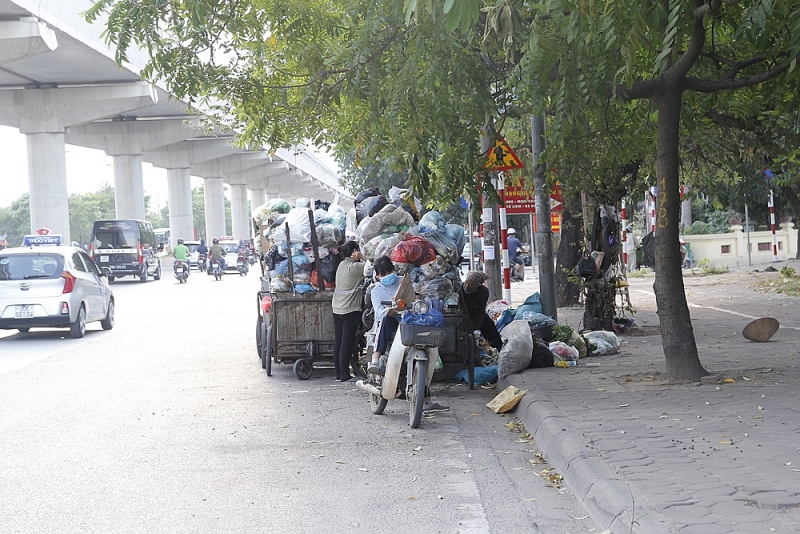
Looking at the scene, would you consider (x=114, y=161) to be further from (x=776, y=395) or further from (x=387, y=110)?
(x=776, y=395)

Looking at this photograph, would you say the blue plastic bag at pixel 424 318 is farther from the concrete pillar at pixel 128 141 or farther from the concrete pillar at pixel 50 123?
the concrete pillar at pixel 128 141

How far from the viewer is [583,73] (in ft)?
28.4

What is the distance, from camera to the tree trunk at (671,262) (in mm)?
9094

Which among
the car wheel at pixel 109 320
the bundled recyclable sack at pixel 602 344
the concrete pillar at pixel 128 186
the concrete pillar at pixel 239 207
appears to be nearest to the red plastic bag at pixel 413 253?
the bundled recyclable sack at pixel 602 344

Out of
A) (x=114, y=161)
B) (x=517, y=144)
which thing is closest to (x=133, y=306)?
(x=517, y=144)

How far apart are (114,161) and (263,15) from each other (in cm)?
4436

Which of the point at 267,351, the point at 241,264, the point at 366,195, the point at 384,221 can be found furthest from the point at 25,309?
the point at 241,264

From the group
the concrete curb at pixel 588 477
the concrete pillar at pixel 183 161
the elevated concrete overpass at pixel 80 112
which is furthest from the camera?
the concrete pillar at pixel 183 161

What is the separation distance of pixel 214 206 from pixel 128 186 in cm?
2522

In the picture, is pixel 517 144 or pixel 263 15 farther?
pixel 517 144

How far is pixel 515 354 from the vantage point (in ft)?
34.3

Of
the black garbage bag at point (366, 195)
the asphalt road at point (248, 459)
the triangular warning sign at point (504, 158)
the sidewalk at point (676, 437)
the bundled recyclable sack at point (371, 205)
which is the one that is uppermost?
the triangular warning sign at point (504, 158)

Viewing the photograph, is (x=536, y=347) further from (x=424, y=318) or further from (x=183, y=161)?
(x=183, y=161)

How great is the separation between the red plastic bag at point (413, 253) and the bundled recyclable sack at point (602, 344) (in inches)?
129
